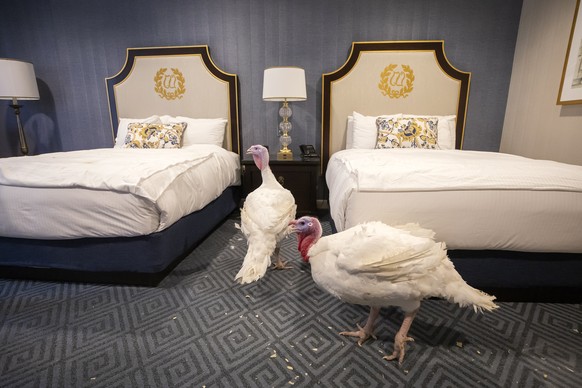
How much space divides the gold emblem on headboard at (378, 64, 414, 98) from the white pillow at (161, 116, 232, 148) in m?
1.67

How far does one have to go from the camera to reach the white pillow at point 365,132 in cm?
284

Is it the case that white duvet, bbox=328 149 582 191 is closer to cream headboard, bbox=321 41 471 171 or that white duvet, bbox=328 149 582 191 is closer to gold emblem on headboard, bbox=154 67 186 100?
cream headboard, bbox=321 41 471 171

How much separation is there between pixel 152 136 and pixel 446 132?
2.72m

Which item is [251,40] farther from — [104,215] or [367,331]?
[367,331]

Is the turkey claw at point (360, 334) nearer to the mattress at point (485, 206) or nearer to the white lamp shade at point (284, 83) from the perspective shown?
the mattress at point (485, 206)

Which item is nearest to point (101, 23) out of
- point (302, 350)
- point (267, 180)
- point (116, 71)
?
point (116, 71)

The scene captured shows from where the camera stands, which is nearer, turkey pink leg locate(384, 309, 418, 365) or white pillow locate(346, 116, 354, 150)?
turkey pink leg locate(384, 309, 418, 365)

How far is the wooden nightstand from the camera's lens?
2762 millimetres

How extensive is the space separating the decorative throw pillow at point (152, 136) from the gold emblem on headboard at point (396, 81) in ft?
6.80

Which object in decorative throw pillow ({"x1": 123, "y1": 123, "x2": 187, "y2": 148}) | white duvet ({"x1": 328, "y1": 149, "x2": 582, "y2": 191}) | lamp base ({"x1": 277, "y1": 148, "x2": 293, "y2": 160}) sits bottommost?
lamp base ({"x1": 277, "y1": 148, "x2": 293, "y2": 160})

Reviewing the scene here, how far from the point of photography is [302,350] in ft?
4.14

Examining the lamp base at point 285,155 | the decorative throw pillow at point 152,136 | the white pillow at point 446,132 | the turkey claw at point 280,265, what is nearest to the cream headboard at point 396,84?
the white pillow at point 446,132

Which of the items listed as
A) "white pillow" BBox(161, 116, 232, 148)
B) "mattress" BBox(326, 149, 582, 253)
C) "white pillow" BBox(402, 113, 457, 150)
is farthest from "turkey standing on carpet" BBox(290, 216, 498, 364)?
"white pillow" BBox(161, 116, 232, 148)

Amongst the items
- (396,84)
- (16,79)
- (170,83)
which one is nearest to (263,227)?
(396,84)
